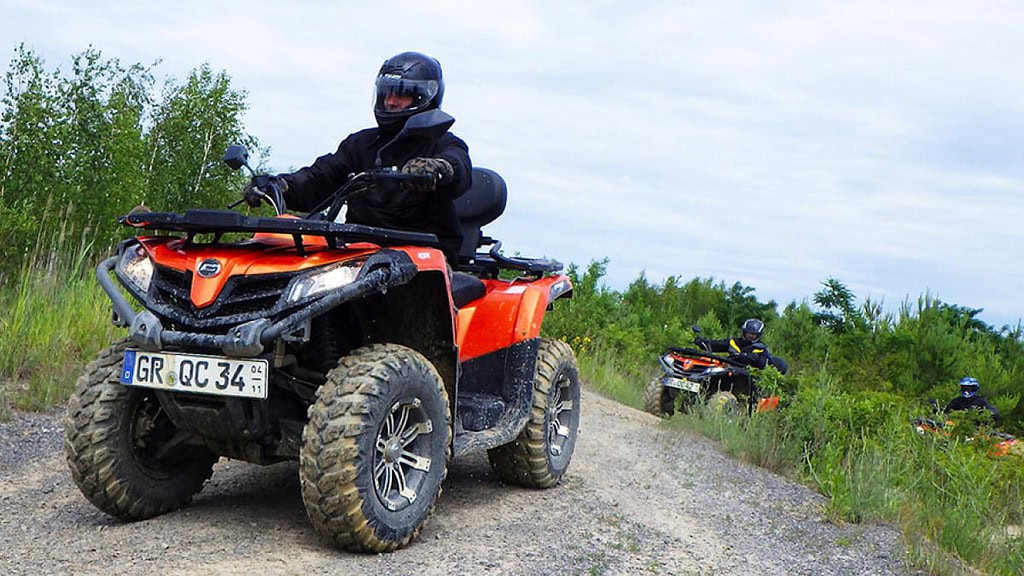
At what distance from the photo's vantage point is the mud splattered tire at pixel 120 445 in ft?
15.5

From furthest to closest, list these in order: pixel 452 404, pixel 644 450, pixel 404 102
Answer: pixel 644 450, pixel 404 102, pixel 452 404

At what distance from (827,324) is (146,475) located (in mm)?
17992

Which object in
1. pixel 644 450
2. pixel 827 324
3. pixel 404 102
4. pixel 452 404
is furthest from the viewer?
pixel 827 324

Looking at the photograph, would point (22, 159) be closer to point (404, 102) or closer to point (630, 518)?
point (404, 102)

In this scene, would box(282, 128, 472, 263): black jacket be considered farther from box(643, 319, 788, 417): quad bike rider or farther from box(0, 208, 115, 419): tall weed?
box(643, 319, 788, 417): quad bike rider

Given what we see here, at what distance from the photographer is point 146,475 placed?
4.93 metres

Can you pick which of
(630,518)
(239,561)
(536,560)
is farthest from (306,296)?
(630,518)

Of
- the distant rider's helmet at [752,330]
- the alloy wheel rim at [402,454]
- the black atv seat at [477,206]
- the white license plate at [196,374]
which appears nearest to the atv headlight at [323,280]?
the white license plate at [196,374]

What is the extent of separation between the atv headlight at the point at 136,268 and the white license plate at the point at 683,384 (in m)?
9.24

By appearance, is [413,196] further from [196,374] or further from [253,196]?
[196,374]

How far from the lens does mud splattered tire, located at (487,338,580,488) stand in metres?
6.14

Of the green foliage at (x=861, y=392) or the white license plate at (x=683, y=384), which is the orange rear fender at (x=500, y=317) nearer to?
the green foliage at (x=861, y=392)

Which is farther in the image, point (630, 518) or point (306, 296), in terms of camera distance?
point (630, 518)

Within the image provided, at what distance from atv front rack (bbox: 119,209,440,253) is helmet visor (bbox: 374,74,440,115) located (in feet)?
3.73
